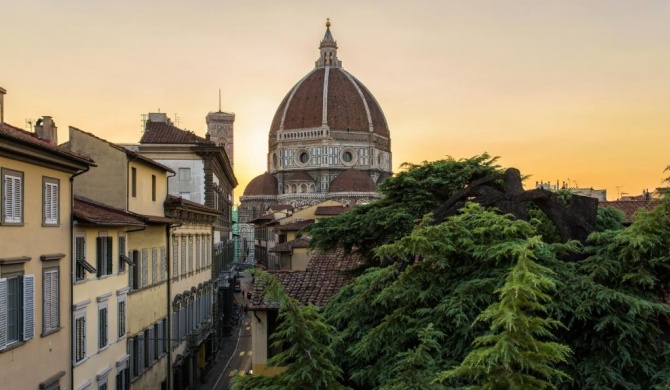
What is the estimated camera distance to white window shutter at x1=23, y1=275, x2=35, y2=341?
15355mm

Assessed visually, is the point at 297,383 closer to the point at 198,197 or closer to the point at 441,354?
the point at 441,354

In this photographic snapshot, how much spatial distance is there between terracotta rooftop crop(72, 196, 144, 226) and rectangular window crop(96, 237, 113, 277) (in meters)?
0.59

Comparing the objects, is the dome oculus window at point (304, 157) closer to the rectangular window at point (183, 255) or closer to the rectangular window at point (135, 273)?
the rectangular window at point (183, 255)

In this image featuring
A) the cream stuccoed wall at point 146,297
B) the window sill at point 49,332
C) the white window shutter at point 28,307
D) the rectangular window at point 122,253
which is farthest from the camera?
the cream stuccoed wall at point 146,297

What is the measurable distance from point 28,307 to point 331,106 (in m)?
146

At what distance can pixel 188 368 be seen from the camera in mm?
32656

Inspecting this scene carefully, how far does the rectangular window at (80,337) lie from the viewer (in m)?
18.4

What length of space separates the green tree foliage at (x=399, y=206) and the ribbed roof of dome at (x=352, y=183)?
11986cm

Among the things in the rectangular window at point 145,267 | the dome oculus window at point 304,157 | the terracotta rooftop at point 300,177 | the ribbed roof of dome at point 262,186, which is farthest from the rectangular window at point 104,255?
the dome oculus window at point 304,157

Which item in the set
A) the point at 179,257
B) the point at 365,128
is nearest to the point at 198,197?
the point at 179,257

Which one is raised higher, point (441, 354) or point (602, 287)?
point (602, 287)

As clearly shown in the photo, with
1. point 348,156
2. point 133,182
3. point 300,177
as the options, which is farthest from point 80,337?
point 348,156

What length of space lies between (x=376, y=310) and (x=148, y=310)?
45.8 ft

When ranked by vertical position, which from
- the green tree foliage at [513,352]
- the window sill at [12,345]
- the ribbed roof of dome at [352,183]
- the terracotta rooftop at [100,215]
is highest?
the ribbed roof of dome at [352,183]
